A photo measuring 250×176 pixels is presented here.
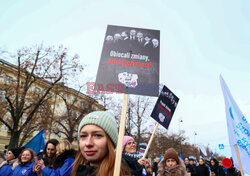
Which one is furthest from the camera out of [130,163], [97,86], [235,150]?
[235,150]

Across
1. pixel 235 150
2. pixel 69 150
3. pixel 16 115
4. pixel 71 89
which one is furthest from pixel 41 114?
pixel 235 150

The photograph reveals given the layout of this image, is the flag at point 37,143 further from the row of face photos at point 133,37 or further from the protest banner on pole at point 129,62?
the row of face photos at point 133,37

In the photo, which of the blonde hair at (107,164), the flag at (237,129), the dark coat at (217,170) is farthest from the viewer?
the dark coat at (217,170)

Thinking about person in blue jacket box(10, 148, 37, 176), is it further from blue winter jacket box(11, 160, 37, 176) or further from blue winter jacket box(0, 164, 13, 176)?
blue winter jacket box(0, 164, 13, 176)

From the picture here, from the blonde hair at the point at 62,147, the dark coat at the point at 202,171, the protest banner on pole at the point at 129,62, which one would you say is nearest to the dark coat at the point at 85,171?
the protest banner on pole at the point at 129,62

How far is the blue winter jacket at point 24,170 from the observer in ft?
13.8

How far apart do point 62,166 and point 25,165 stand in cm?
136

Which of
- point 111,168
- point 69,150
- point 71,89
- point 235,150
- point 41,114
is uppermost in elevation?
point 71,89

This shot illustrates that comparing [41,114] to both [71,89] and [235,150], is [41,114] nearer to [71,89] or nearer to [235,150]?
[71,89]

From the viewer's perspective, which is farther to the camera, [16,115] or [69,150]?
[16,115]

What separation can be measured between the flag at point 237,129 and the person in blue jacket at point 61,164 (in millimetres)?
3205

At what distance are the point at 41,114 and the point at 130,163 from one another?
17.8m

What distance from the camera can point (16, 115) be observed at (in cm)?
1587

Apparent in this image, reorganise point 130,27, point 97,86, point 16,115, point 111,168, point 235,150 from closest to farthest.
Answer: point 111,168 < point 97,86 < point 130,27 < point 235,150 < point 16,115
